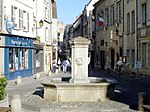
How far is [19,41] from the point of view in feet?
103

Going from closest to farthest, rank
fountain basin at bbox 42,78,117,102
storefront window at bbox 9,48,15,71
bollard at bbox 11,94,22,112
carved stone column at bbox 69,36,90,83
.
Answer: bollard at bbox 11,94,22,112 → fountain basin at bbox 42,78,117,102 → carved stone column at bbox 69,36,90,83 → storefront window at bbox 9,48,15,71

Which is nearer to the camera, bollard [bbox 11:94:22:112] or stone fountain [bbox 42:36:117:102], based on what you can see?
bollard [bbox 11:94:22:112]

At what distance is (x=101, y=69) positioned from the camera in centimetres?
5078

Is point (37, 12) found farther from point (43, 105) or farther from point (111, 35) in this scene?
point (43, 105)

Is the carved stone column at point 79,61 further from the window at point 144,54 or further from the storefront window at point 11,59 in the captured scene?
the window at point 144,54

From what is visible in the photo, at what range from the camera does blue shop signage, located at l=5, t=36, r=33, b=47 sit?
28.3 metres

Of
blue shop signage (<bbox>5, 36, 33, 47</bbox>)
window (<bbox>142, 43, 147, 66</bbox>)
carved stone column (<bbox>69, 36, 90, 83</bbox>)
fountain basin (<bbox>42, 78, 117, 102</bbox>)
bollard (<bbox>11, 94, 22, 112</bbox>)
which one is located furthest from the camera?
window (<bbox>142, 43, 147, 66</bbox>)

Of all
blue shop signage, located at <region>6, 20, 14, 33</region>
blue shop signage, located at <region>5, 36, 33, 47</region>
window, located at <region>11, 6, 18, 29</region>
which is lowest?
blue shop signage, located at <region>5, 36, 33, 47</region>

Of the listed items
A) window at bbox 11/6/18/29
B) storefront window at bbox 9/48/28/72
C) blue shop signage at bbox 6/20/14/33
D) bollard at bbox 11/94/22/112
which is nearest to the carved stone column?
bollard at bbox 11/94/22/112

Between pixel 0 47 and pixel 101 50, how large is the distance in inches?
1045

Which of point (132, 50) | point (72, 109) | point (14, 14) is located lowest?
point (72, 109)

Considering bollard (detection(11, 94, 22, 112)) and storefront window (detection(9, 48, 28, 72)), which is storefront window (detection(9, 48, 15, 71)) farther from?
bollard (detection(11, 94, 22, 112))

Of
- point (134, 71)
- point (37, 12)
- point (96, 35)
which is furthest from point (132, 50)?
point (96, 35)

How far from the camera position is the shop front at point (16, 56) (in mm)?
27600
